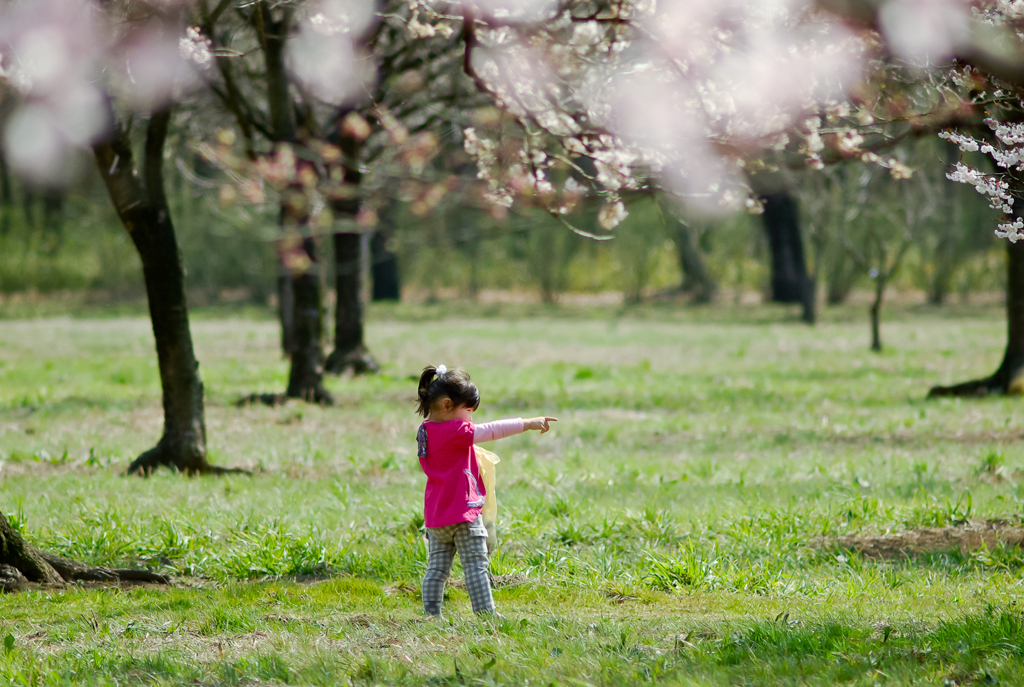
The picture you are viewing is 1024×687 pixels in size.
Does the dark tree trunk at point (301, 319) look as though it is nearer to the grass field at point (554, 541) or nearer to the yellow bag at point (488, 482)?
the grass field at point (554, 541)

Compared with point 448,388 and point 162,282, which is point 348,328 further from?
point 448,388

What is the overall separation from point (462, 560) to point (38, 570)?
8.12 ft

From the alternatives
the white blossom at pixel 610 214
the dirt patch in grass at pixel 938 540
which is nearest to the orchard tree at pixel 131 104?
the white blossom at pixel 610 214

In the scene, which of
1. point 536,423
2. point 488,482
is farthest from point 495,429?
point 488,482

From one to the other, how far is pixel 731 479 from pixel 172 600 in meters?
4.46

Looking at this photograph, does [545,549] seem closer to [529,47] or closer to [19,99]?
[529,47]

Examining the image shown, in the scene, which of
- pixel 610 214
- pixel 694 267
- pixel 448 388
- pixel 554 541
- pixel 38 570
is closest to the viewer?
pixel 448 388

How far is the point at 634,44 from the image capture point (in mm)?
7633

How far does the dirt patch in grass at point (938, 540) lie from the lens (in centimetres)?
609

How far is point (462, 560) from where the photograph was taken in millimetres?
4688

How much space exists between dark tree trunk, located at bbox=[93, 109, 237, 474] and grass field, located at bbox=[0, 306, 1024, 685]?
0.37m

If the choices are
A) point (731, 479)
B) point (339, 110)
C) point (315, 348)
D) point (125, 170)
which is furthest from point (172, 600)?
point (339, 110)

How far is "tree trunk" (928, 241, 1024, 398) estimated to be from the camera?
12.3 m

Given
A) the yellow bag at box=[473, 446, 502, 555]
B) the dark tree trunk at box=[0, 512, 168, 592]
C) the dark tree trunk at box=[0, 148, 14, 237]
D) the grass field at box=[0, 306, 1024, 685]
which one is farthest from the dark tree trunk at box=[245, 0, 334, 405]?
the dark tree trunk at box=[0, 148, 14, 237]
